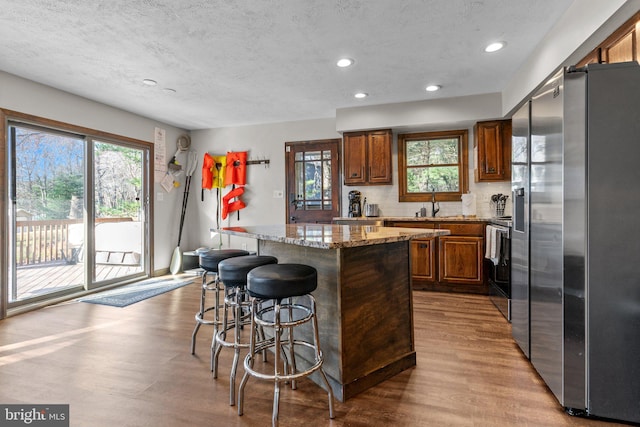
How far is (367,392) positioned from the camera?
6.31 feet

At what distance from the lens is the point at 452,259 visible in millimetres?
4117

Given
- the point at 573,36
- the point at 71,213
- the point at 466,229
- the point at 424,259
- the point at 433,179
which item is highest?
the point at 573,36

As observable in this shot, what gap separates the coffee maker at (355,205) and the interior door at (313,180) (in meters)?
0.29

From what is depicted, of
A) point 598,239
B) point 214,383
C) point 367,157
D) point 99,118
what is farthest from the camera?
point 367,157

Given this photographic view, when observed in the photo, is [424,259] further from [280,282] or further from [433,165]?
[280,282]

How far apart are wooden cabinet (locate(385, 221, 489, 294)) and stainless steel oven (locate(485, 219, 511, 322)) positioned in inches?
13.0

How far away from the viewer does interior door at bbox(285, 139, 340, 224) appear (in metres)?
5.23

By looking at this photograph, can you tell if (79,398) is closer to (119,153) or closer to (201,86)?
(201,86)

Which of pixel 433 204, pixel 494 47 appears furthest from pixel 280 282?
pixel 433 204

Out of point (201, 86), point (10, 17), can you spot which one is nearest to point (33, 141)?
point (10, 17)

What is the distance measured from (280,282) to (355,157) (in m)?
3.51

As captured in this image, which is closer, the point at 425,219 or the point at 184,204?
the point at 425,219

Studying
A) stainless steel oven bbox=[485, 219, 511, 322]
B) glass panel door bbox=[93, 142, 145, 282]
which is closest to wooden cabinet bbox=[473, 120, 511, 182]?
stainless steel oven bbox=[485, 219, 511, 322]

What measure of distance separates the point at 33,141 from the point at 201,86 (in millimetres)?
2012
